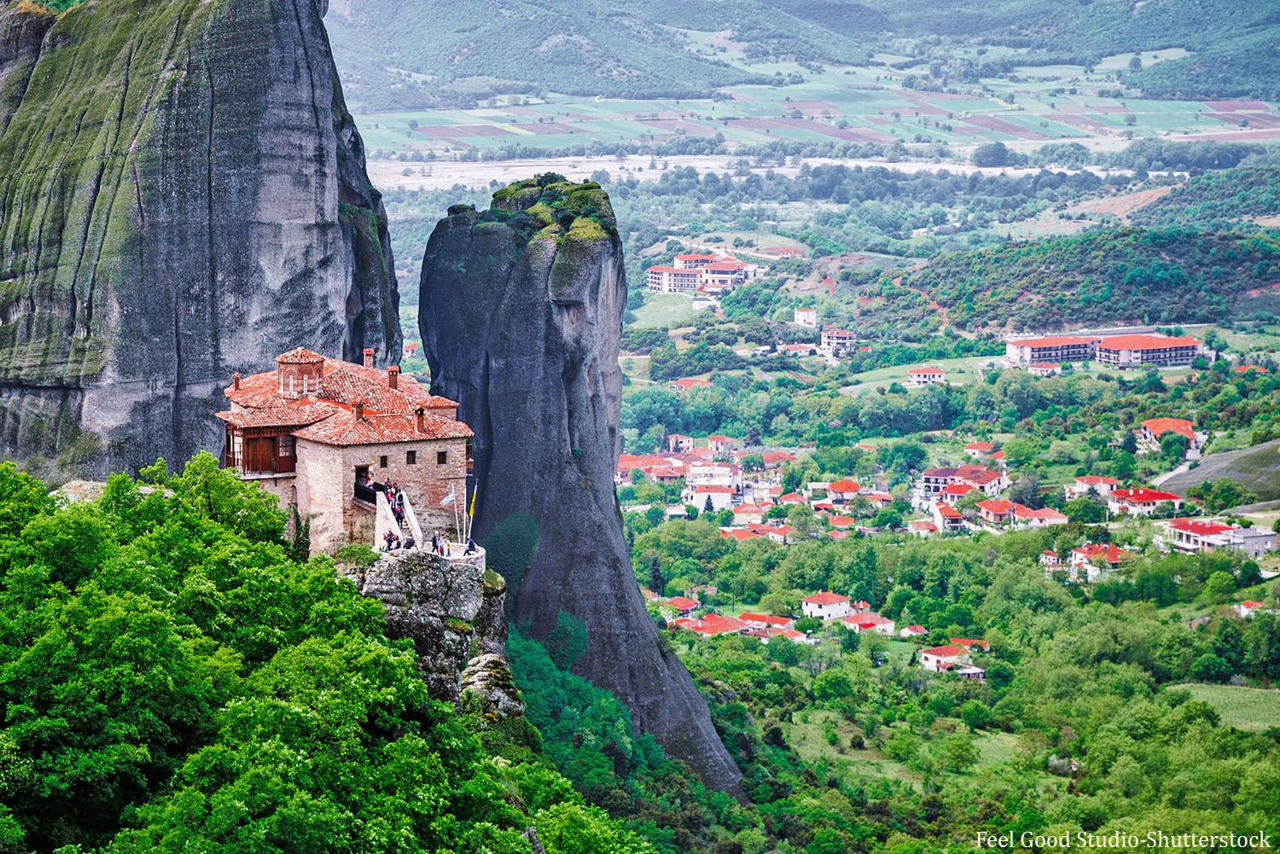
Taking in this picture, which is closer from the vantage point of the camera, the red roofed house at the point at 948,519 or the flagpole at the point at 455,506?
the flagpole at the point at 455,506

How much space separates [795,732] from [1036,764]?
770 cm

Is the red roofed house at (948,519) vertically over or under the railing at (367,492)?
under

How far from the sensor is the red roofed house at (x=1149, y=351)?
6535 inches

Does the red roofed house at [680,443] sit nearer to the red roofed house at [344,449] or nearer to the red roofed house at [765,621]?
the red roofed house at [765,621]

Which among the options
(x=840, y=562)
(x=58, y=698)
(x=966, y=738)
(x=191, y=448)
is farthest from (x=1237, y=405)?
(x=58, y=698)

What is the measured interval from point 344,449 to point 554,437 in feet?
68.5

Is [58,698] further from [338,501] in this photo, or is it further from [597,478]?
[597,478]

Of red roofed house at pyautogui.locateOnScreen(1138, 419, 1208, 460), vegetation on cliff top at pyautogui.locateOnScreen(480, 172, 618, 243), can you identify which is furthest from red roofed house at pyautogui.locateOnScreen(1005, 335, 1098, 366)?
vegetation on cliff top at pyautogui.locateOnScreen(480, 172, 618, 243)

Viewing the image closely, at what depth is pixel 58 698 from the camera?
107ft

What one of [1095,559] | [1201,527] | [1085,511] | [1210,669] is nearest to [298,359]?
[1210,669]

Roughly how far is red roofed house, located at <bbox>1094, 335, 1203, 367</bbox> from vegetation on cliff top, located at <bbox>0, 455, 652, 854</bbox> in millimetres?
129232

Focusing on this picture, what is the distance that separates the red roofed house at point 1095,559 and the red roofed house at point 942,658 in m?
14.1

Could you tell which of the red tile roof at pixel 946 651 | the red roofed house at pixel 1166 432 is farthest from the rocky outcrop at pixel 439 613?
the red roofed house at pixel 1166 432

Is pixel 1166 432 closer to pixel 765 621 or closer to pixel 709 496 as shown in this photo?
pixel 709 496
